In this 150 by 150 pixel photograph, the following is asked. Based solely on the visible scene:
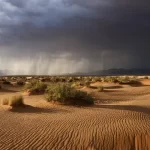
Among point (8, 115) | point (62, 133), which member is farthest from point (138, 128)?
point (8, 115)

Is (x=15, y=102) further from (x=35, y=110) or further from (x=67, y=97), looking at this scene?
(x=67, y=97)

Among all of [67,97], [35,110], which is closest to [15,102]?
[35,110]

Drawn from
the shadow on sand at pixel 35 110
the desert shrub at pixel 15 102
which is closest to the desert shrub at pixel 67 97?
the shadow on sand at pixel 35 110

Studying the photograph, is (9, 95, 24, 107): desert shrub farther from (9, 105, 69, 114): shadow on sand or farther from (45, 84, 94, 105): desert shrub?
(45, 84, 94, 105): desert shrub

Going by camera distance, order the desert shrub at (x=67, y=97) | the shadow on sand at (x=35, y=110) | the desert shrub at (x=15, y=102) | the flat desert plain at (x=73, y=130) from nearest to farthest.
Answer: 1. the flat desert plain at (x=73, y=130)
2. the shadow on sand at (x=35, y=110)
3. the desert shrub at (x=15, y=102)
4. the desert shrub at (x=67, y=97)

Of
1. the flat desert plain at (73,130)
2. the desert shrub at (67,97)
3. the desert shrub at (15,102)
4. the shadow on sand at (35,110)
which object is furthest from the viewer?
the desert shrub at (67,97)

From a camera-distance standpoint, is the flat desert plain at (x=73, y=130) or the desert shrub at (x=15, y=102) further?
the desert shrub at (x=15, y=102)

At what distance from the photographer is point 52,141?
12.0 m

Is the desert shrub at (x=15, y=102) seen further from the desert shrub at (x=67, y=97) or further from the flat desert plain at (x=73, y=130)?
the desert shrub at (x=67, y=97)

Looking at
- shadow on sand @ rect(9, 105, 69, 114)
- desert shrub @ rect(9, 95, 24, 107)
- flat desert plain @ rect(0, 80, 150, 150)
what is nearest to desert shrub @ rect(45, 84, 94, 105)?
shadow on sand @ rect(9, 105, 69, 114)

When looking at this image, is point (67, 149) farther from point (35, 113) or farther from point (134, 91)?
point (134, 91)

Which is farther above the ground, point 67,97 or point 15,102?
point 67,97

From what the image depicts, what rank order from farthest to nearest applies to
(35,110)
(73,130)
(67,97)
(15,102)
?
(67,97)
(15,102)
(35,110)
(73,130)

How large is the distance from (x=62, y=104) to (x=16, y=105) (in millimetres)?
3538
